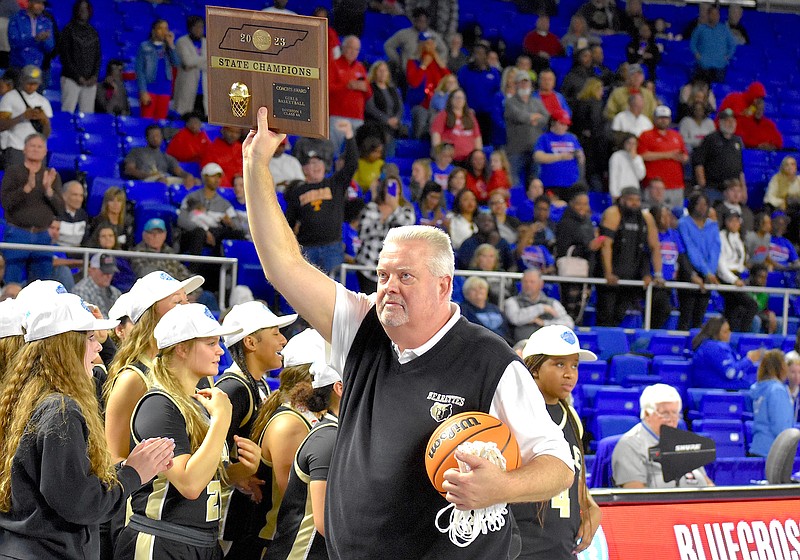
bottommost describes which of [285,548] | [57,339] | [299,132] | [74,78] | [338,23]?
[285,548]

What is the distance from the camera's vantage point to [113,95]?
13969 mm

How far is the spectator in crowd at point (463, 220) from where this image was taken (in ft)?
41.0

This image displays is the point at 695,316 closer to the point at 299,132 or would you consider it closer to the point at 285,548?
the point at 285,548

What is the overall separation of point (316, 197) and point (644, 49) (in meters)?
8.93

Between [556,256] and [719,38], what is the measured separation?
7.40m

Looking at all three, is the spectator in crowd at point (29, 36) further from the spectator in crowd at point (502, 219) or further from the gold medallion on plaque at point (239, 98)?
the gold medallion on plaque at point (239, 98)

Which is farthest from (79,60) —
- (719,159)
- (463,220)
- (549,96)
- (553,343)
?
(553,343)

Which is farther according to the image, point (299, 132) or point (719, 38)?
point (719, 38)

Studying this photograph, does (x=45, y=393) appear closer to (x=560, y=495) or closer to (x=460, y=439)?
(x=460, y=439)

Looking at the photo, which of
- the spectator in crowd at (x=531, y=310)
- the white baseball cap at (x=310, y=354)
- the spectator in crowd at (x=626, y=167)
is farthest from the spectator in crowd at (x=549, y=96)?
the white baseball cap at (x=310, y=354)

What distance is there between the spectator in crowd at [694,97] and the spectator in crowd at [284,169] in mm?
6658

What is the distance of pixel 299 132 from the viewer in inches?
139

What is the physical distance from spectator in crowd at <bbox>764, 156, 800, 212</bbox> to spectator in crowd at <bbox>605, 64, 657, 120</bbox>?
1.92 meters

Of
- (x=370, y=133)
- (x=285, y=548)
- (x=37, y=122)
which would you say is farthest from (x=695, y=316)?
(x=285, y=548)
